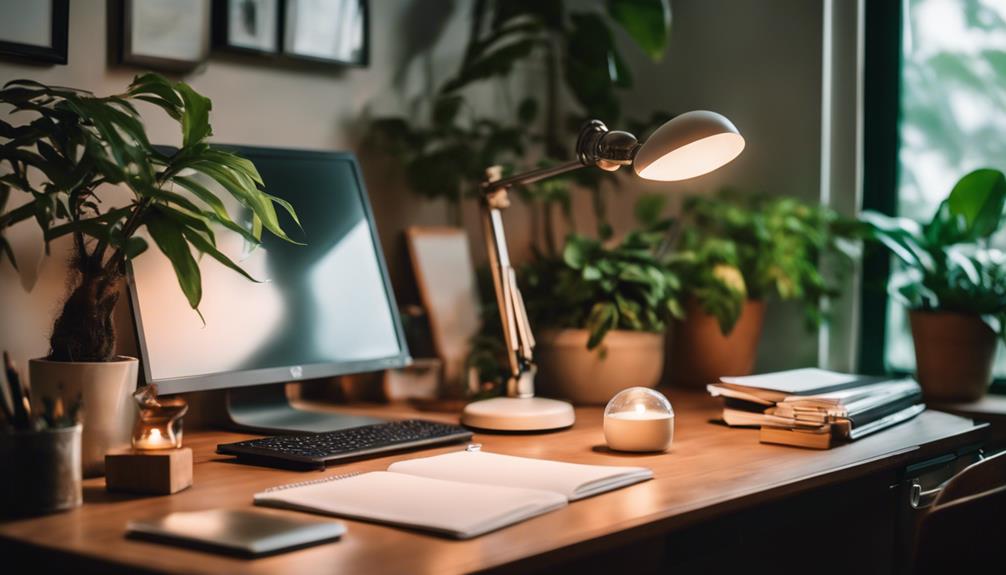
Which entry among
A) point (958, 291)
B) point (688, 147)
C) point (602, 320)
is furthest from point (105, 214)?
point (958, 291)

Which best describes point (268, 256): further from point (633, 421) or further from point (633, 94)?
point (633, 94)

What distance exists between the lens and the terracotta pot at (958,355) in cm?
213

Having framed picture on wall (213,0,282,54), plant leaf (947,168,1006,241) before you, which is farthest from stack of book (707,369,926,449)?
framed picture on wall (213,0,282,54)

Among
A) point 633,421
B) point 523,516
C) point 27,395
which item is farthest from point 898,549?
point 27,395

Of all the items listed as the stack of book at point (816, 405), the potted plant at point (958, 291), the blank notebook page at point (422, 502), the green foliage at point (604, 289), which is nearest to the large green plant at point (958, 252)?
the potted plant at point (958, 291)

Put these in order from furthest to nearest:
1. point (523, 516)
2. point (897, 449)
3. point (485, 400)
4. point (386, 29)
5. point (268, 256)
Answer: point (386, 29), point (485, 400), point (268, 256), point (897, 449), point (523, 516)

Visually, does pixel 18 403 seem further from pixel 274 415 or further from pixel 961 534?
pixel 961 534

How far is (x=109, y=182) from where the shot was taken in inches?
53.9

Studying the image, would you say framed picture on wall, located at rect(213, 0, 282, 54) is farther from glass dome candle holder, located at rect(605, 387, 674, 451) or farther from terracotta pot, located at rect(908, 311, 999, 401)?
terracotta pot, located at rect(908, 311, 999, 401)

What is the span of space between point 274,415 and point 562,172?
636mm

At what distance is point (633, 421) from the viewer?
1568 millimetres

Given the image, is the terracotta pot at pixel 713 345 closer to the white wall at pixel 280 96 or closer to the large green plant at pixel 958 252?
the large green plant at pixel 958 252

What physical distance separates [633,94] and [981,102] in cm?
81

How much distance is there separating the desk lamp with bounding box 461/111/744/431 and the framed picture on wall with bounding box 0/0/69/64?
2.43 feet
